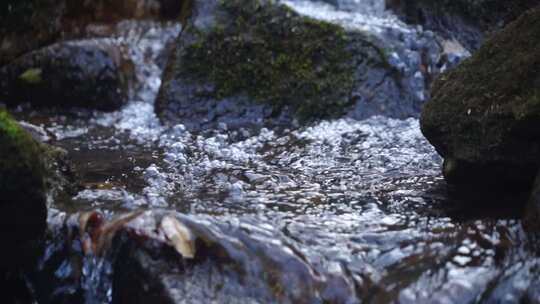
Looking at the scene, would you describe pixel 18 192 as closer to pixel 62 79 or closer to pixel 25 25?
pixel 62 79

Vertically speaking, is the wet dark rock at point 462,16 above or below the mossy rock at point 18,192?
above

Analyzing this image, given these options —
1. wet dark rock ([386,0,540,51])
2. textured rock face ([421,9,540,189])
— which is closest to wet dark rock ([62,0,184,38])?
wet dark rock ([386,0,540,51])

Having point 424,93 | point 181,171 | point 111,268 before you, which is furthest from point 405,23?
point 111,268

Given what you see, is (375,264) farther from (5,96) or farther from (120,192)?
(5,96)

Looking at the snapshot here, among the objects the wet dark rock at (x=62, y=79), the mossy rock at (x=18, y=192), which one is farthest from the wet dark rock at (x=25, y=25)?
the mossy rock at (x=18, y=192)

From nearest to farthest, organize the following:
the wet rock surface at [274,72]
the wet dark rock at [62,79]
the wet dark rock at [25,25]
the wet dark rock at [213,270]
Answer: the wet dark rock at [213,270]
the wet rock surface at [274,72]
the wet dark rock at [62,79]
the wet dark rock at [25,25]

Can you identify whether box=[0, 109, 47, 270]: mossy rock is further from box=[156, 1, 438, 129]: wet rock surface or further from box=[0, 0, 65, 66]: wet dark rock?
box=[0, 0, 65, 66]: wet dark rock

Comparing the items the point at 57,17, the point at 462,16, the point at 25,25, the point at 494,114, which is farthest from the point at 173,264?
the point at 57,17

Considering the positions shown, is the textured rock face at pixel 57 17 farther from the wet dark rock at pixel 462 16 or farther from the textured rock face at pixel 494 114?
the textured rock face at pixel 494 114
